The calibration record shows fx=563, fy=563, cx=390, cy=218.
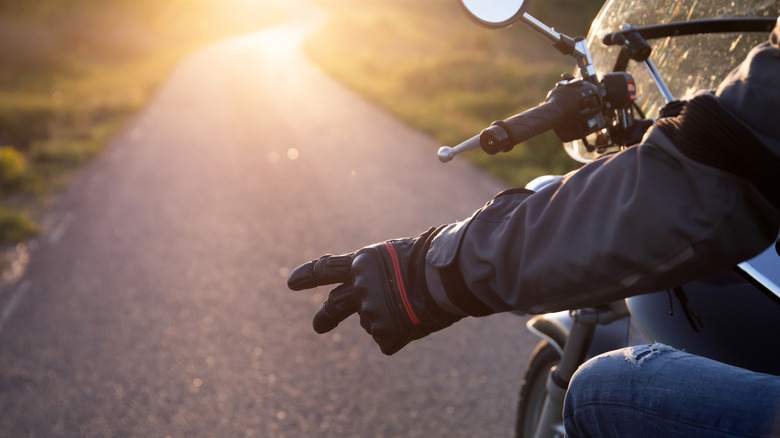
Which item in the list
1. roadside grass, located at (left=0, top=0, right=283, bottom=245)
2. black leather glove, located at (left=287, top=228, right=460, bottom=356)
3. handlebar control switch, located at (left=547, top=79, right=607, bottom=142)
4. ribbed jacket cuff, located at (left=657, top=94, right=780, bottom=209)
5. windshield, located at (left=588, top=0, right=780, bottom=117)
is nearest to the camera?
ribbed jacket cuff, located at (left=657, top=94, right=780, bottom=209)

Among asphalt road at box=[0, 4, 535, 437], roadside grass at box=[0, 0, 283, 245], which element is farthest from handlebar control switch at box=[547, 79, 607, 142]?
roadside grass at box=[0, 0, 283, 245]

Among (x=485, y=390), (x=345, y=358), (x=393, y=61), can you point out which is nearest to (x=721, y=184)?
(x=485, y=390)

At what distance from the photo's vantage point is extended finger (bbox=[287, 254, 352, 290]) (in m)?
1.22

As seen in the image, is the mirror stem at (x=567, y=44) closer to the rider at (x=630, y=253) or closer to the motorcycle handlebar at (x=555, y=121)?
the motorcycle handlebar at (x=555, y=121)

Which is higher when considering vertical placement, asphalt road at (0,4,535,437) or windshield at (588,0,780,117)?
windshield at (588,0,780,117)

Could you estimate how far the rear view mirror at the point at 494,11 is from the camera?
4.55 feet

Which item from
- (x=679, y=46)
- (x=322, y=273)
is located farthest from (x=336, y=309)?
(x=679, y=46)

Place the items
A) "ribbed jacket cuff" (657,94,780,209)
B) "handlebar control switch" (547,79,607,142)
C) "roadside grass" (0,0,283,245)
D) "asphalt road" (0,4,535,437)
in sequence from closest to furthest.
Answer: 1. "ribbed jacket cuff" (657,94,780,209)
2. "handlebar control switch" (547,79,607,142)
3. "asphalt road" (0,4,535,437)
4. "roadside grass" (0,0,283,245)

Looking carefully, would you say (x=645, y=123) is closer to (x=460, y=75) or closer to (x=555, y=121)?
(x=555, y=121)

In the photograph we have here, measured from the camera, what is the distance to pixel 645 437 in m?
0.99

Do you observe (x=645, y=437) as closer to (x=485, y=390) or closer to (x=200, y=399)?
(x=485, y=390)

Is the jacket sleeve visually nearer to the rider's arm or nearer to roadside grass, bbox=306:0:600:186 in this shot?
the rider's arm

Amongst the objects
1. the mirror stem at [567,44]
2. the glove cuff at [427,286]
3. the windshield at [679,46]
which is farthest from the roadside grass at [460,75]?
the glove cuff at [427,286]

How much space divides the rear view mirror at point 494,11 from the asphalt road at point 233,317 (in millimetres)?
1860
